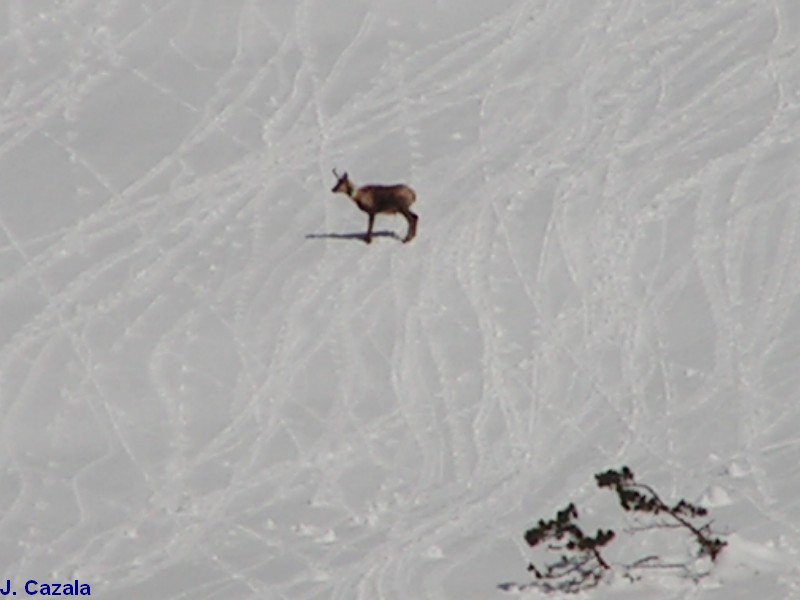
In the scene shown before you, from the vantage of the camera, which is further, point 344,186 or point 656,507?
point 344,186

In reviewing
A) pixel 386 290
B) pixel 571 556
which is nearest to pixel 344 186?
pixel 386 290

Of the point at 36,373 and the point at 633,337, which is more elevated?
the point at 36,373

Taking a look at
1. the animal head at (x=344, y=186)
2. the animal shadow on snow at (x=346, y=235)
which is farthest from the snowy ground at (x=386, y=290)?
the animal head at (x=344, y=186)

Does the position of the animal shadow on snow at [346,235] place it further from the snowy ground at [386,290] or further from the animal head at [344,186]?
the animal head at [344,186]

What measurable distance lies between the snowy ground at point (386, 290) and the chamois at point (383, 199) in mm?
219

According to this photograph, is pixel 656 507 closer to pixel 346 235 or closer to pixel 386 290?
pixel 386 290

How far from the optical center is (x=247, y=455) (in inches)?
549

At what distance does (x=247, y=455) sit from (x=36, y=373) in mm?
1912

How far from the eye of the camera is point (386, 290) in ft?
51.7

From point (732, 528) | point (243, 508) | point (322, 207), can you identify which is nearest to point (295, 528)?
point (243, 508)

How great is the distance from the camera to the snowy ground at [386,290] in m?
12.8

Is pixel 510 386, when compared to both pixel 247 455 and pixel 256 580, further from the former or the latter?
pixel 256 580

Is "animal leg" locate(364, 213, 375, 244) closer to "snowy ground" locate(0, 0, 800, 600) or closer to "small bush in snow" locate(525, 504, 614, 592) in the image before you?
"snowy ground" locate(0, 0, 800, 600)

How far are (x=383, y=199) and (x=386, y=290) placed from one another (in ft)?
2.64
